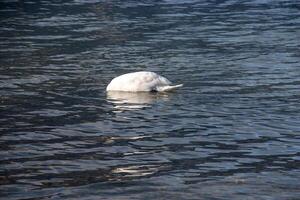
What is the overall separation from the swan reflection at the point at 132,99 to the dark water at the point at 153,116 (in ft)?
0.07

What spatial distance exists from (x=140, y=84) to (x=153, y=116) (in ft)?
7.31

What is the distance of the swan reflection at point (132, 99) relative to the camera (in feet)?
42.9

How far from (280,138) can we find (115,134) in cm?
238

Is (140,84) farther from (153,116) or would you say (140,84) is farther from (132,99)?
(153,116)

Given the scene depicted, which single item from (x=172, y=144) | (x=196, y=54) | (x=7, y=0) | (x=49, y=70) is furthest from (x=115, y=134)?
(x=7, y=0)

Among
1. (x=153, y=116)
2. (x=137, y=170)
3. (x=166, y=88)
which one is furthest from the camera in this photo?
(x=166, y=88)

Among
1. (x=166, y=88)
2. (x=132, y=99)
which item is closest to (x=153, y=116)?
(x=132, y=99)

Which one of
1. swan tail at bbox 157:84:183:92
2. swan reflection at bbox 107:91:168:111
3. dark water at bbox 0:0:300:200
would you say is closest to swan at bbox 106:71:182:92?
swan tail at bbox 157:84:183:92

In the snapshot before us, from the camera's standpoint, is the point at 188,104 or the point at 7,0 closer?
the point at 188,104

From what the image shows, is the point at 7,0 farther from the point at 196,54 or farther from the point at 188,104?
the point at 188,104

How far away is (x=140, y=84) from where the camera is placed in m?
14.4

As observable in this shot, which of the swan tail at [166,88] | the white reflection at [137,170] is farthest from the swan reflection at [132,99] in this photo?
the white reflection at [137,170]

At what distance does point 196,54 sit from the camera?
19.4m

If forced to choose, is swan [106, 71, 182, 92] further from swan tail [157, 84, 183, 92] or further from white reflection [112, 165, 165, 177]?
white reflection [112, 165, 165, 177]
